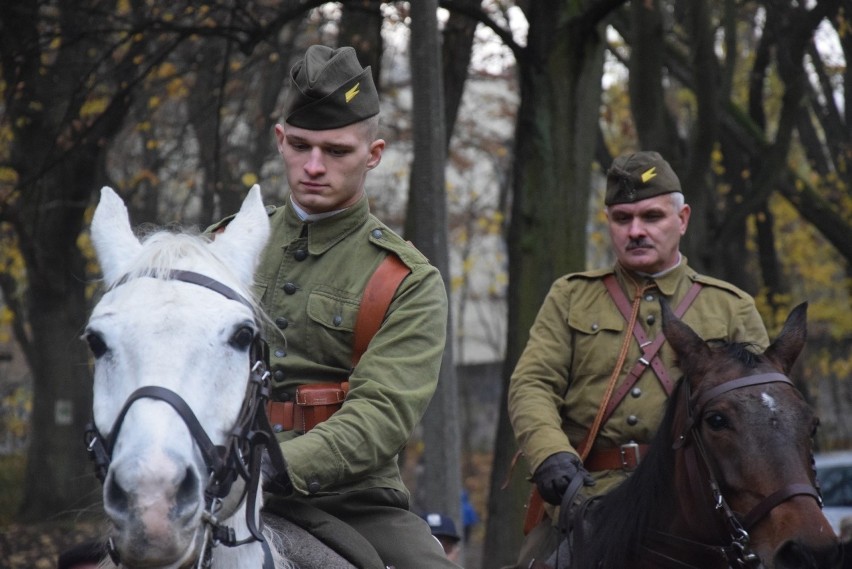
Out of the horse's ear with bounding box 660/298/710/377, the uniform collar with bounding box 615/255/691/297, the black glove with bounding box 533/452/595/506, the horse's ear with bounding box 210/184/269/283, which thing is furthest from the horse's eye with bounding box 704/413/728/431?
the horse's ear with bounding box 210/184/269/283

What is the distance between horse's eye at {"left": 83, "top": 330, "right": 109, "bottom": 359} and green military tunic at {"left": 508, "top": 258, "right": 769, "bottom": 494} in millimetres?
3052

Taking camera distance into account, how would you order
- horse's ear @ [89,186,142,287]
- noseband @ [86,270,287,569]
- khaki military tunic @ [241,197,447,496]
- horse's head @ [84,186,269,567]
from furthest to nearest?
khaki military tunic @ [241,197,447,496] → horse's ear @ [89,186,142,287] → noseband @ [86,270,287,569] → horse's head @ [84,186,269,567]

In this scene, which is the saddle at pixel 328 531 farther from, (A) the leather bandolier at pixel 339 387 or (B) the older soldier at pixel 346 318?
(A) the leather bandolier at pixel 339 387

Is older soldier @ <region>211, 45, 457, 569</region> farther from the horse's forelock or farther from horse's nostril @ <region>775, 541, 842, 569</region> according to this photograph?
horse's nostril @ <region>775, 541, 842, 569</region>

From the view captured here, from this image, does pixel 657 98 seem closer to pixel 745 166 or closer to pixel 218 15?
pixel 218 15

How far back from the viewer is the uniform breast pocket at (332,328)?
13.9 ft

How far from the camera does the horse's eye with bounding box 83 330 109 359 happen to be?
126 inches

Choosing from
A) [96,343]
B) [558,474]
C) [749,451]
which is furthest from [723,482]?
[96,343]

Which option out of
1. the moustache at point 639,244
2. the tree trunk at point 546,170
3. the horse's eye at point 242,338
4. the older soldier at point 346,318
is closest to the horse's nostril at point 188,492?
the horse's eye at point 242,338

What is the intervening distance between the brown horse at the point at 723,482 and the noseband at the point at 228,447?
2015mm

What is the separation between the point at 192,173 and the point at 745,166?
8.07 meters

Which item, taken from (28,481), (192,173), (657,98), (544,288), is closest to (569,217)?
(544,288)

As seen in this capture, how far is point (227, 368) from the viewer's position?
325 cm

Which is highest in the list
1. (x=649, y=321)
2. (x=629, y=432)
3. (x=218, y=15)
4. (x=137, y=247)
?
(x=218, y=15)
